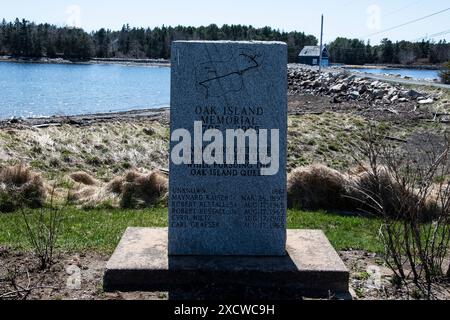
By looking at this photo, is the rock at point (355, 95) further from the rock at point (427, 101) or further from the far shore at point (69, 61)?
the far shore at point (69, 61)

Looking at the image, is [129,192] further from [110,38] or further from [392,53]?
[110,38]

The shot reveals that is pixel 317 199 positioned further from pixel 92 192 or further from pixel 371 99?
pixel 371 99

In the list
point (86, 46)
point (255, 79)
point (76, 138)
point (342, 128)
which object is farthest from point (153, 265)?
point (86, 46)

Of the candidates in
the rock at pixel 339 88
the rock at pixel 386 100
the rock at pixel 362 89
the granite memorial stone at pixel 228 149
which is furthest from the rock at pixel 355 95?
the granite memorial stone at pixel 228 149

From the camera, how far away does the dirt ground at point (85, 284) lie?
5992 millimetres

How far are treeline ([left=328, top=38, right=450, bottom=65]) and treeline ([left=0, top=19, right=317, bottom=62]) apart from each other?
10878mm

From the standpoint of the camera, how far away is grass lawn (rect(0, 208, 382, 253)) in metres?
8.05

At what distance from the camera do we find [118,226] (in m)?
9.16

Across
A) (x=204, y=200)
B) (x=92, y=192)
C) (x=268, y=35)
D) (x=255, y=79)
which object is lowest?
(x=92, y=192)

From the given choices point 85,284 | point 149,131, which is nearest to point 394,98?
point 149,131

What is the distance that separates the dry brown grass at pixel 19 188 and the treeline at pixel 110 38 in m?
121

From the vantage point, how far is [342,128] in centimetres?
2256
